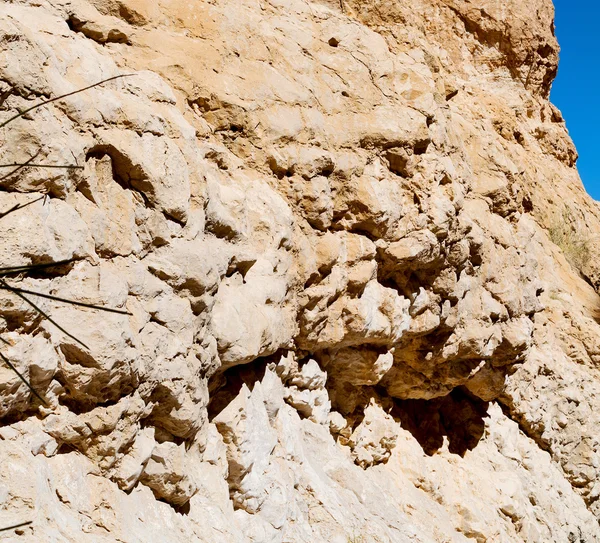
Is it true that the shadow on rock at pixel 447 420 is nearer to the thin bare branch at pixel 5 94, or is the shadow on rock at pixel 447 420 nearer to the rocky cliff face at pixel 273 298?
the rocky cliff face at pixel 273 298

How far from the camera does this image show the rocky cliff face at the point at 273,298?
3.00 meters

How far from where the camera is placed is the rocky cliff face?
3.00 metres

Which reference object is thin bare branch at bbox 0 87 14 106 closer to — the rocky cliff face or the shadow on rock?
the rocky cliff face

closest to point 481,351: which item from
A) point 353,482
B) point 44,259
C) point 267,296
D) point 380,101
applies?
point 353,482

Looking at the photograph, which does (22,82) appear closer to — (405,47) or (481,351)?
(405,47)

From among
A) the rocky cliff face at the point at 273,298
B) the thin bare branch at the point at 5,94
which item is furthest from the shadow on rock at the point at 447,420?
the thin bare branch at the point at 5,94

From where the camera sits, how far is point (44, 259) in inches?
112

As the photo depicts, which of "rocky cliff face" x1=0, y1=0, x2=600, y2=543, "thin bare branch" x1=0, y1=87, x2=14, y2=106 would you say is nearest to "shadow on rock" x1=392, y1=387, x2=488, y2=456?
"rocky cliff face" x1=0, y1=0, x2=600, y2=543

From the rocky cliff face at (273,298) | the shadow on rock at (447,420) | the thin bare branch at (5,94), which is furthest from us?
the shadow on rock at (447,420)

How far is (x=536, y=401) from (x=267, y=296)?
4.61 meters

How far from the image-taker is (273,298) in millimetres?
4223

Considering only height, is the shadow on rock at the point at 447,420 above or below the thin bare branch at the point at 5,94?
below

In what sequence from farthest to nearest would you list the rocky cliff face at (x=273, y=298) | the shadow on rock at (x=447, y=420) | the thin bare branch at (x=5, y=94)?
the shadow on rock at (x=447, y=420)
the rocky cliff face at (x=273, y=298)
the thin bare branch at (x=5, y=94)

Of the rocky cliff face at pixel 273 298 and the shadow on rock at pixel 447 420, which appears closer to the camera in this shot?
the rocky cliff face at pixel 273 298
